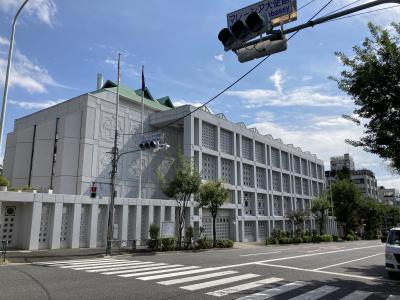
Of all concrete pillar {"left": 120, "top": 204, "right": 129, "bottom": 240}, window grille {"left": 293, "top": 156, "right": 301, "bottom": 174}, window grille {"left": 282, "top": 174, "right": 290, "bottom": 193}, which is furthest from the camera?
window grille {"left": 293, "top": 156, "right": 301, "bottom": 174}

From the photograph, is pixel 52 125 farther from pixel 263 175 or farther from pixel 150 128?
pixel 263 175

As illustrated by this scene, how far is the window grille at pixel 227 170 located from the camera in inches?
1810

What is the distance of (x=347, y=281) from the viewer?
11.8 m

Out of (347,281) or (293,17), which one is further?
(347,281)

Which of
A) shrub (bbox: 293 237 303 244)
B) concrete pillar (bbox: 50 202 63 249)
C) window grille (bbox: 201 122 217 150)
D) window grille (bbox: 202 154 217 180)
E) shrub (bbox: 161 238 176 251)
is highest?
window grille (bbox: 201 122 217 150)

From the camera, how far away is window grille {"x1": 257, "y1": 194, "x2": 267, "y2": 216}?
52.4 meters

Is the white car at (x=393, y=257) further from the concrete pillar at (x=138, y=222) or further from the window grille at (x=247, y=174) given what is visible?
the window grille at (x=247, y=174)

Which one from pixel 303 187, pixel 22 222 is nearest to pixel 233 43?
pixel 22 222

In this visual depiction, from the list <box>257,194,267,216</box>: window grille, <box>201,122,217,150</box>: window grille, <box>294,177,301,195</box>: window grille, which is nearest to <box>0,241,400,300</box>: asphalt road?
<box>201,122,217,150</box>: window grille

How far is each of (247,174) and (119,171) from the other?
20.9m

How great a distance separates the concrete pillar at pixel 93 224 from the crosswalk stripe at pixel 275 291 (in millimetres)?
18876

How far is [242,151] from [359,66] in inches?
1487

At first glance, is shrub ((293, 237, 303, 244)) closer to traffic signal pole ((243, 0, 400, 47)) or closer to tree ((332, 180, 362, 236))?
tree ((332, 180, 362, 236))

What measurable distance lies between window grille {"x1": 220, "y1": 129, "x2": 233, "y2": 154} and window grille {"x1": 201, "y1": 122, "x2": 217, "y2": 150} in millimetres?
1968
